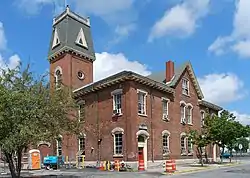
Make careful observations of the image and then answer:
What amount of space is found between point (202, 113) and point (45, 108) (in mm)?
30040

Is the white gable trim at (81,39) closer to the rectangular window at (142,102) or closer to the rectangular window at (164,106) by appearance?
the rectangular window at (164,106)

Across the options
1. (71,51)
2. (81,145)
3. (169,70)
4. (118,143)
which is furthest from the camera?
(71,51)

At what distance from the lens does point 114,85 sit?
30.6 meters

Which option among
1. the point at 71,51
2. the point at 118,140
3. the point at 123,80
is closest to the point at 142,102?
the point at 123,80

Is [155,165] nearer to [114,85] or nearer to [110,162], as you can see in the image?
[110,162]

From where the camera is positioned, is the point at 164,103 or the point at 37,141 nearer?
the point at 37,141

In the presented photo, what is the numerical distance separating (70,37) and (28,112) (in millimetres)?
26330

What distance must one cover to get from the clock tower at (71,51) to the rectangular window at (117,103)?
8811 millimetres

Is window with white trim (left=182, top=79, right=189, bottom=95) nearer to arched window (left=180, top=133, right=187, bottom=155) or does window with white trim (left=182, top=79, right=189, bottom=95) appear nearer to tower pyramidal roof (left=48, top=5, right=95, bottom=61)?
arched window (left=180, top=133, right=187, bottom=155)

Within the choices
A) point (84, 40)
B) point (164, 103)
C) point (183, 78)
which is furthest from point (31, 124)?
point (84, 40)

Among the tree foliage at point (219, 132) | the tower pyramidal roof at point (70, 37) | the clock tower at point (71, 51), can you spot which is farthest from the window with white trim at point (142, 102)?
the tower pyramidal roof at point (70, 37)

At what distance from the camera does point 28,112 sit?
15.6 metres

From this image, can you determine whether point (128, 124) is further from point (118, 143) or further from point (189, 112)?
point (189, 112)

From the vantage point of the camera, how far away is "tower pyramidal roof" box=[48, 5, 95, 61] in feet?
132
